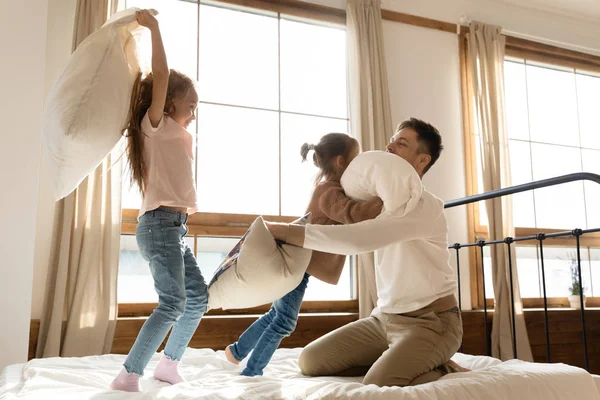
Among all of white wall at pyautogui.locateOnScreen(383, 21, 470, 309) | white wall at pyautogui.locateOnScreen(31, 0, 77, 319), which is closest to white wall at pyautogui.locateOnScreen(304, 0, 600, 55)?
white wall at pyautogui.locateOnScreen(383, 21, 470, 309)

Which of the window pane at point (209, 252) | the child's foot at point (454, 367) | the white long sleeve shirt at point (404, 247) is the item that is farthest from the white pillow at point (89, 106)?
the window pane at point (209, 252)

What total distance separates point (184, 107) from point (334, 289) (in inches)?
87.8

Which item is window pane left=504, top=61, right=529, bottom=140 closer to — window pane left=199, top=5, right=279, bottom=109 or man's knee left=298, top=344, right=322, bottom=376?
window pane left=199, top=5, right=279, bottom=109

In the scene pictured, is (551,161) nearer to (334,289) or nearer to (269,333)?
(334,289)

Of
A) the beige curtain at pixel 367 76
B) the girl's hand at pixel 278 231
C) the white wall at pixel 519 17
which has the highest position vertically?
the white wall at pixel 519 17

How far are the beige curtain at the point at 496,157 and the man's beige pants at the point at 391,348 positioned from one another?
233 cm

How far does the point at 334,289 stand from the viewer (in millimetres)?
3666

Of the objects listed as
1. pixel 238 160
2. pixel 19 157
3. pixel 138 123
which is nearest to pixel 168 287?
pixel 138 123

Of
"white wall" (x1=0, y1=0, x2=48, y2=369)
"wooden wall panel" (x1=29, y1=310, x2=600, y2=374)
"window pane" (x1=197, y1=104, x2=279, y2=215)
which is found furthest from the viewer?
"window pane" (x1=197, y1=104, x2=279, y2=215)

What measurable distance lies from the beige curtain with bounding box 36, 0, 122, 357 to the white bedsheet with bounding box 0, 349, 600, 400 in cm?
101

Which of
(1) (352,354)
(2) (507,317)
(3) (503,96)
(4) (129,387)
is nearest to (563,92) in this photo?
(3) (503,96)

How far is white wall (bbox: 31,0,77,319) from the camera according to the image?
2.87 m

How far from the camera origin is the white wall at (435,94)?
4.02 meters

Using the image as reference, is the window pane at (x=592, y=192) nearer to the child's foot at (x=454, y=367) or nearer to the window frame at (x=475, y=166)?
the window frame at (x=475, y=166)
